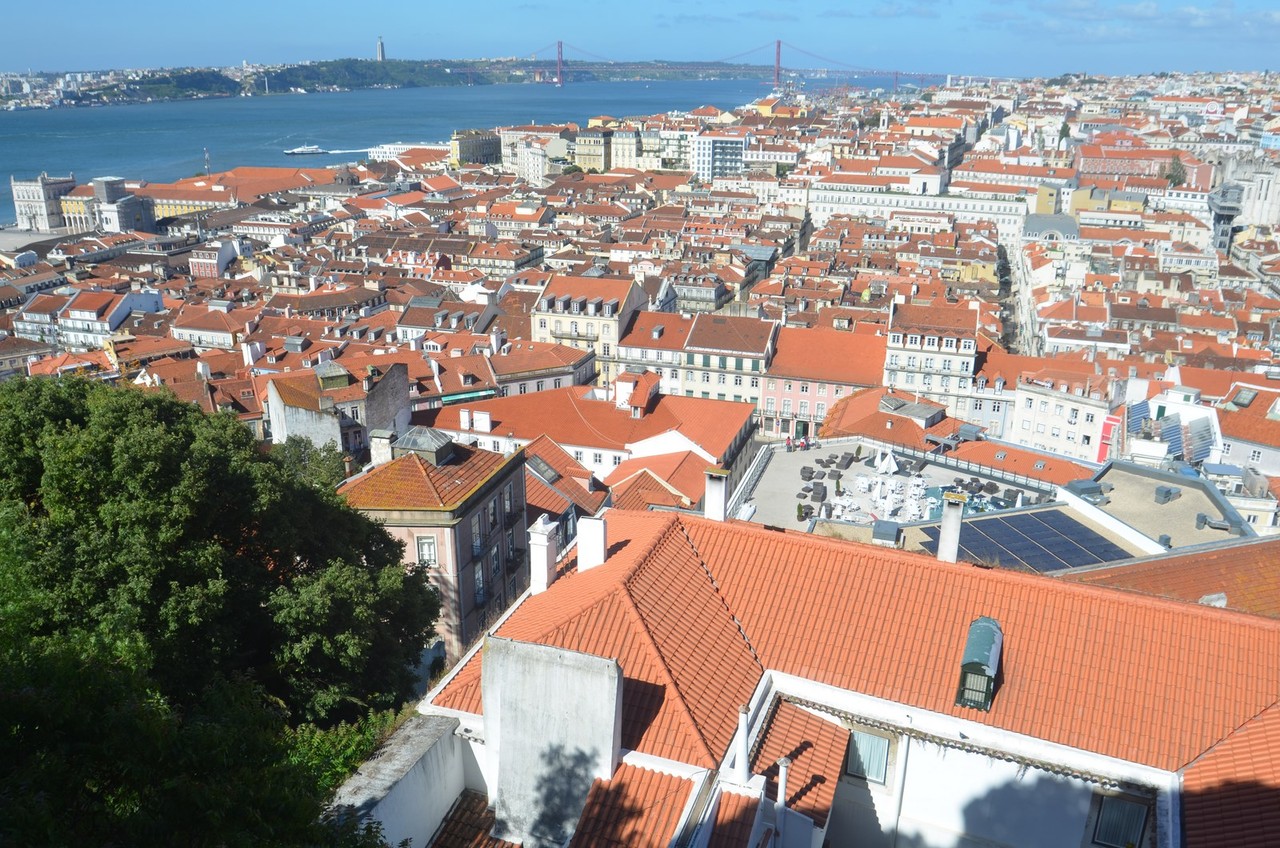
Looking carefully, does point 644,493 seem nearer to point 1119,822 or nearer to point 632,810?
point 1119,822

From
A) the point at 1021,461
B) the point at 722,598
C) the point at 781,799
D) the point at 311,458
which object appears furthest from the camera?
the point at 1021,461

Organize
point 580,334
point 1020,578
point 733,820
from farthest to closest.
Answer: point 580,334 → point 1020,578 → point 733,820

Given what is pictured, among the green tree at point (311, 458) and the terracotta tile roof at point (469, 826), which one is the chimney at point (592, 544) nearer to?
the terracotta tile roof at point (469, 826)

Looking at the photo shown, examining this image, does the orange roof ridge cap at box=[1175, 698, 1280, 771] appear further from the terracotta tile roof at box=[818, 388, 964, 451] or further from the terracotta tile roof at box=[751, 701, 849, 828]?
the terracotta tile roof at box=[818, 388, 964, 451]

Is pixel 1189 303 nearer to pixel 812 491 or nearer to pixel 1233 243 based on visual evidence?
pixel 1233 243

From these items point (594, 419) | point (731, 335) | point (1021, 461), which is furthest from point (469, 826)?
point (731, 335)

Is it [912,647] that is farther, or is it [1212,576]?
[1212,576]

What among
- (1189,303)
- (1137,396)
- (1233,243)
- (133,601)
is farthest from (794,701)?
(1233,243)

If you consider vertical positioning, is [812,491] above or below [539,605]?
below
